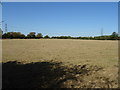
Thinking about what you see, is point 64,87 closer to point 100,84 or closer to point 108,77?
point 100,84

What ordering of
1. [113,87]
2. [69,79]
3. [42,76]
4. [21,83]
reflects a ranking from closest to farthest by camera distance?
[113,87] < [21,83] < [69,79] < [42,76]

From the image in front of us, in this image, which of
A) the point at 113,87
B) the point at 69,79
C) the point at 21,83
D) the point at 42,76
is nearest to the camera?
the point at 113,87

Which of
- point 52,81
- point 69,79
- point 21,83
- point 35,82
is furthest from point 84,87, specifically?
point 21,83

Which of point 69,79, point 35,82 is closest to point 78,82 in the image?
point 69,79

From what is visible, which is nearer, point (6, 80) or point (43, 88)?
point (43, 88)

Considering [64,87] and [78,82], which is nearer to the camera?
[64,87]

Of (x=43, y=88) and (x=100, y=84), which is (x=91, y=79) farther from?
(x=43, y=88)

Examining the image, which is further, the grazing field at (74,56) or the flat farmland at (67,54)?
the flat farmland at (67,54)

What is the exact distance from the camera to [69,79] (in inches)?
201

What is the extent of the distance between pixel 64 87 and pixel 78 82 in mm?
670

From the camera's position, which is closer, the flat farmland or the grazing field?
the grazing field

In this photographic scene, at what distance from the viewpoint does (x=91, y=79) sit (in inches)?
202

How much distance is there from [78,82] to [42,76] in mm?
1565

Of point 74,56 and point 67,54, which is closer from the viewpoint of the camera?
point 74,56
